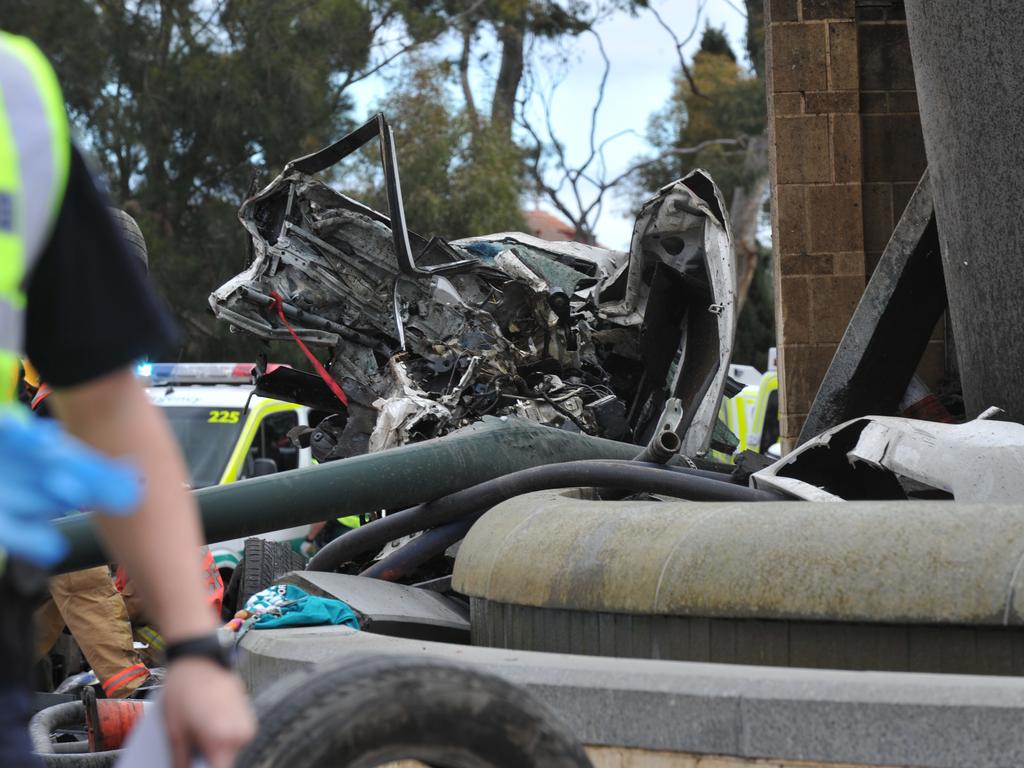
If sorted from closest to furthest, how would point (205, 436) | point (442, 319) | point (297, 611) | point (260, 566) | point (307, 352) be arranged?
point (297, 611) < point (260, 566) < point (307, 352) < point (442, 319) < point (205, 436)

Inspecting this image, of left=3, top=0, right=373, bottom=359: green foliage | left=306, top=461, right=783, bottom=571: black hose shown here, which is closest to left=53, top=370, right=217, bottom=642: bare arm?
left=306, top=461, right=783, bottom=571: black hose

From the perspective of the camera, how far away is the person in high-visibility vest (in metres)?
1.37

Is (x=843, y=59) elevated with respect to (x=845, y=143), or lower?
elevated

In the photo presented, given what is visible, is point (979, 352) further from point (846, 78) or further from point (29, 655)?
point (29, 655)

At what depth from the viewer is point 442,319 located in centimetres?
892

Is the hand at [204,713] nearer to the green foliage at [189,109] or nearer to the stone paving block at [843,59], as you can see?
the stone paving block at [843,59]

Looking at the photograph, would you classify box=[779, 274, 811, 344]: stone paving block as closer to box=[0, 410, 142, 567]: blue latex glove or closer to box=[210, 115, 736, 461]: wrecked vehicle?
box=[210, 115, 736, 461]: wrecked vehicle

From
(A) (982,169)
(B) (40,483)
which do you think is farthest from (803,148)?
(B) (40,483)

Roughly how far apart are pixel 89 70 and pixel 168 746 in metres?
24.7

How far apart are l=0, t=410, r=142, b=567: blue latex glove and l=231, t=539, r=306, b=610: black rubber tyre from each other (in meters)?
5.58

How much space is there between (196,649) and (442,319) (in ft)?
24.7

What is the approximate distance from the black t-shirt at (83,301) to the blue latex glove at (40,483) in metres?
0.26

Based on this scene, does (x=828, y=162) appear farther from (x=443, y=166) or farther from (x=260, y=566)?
(x=443, y=166)

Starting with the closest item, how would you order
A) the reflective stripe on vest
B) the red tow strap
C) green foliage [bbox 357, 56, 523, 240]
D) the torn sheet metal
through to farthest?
the reflective stripe on vest, the torn sheet metal, the red tow strap, green foliage [bbox 357, 56, 523, 240]
